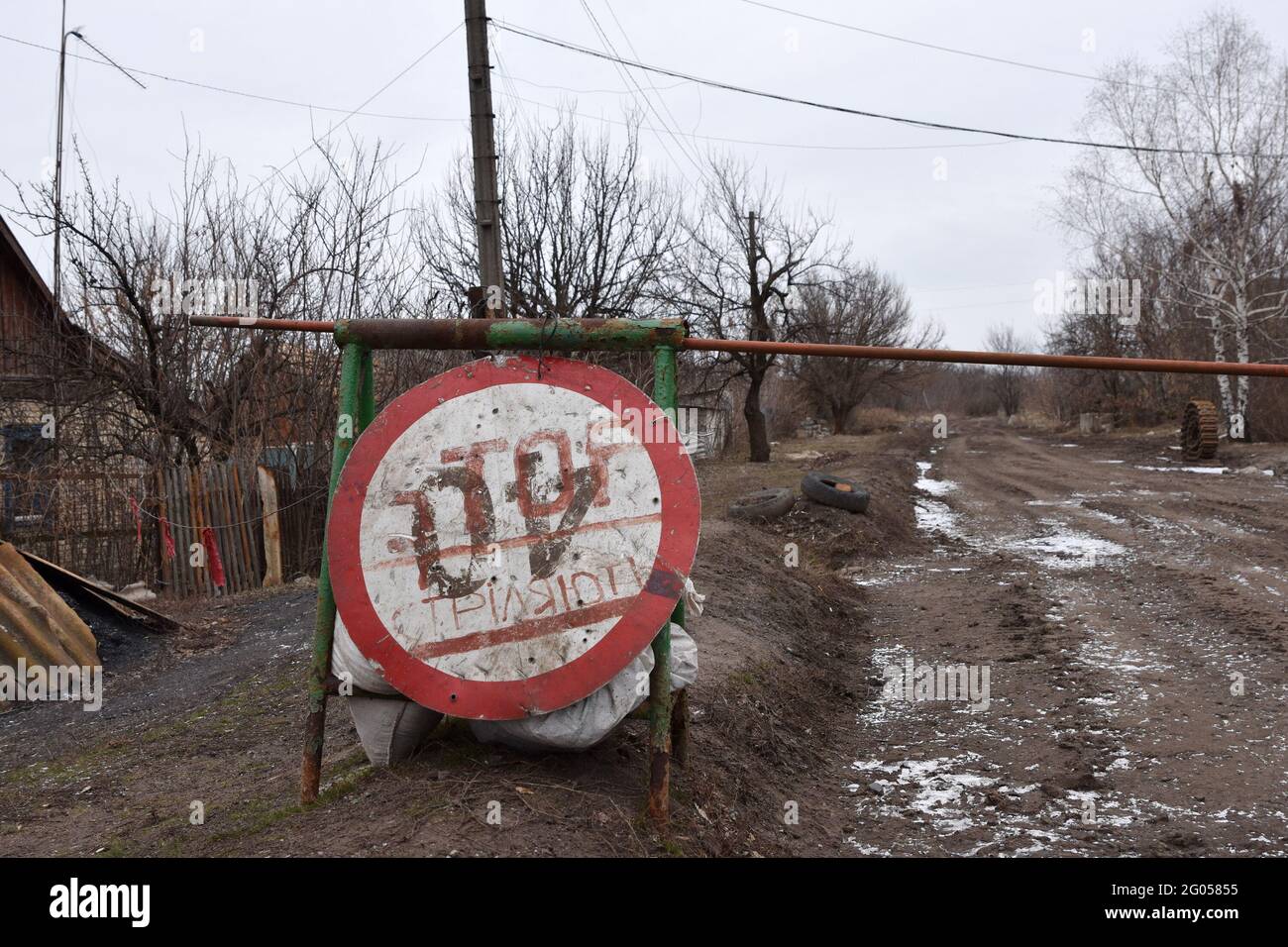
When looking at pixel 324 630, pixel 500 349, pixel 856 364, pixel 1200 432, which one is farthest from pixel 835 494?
pixel 856 364

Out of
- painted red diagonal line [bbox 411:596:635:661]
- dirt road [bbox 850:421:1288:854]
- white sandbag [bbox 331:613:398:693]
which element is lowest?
dirt road [bbox 850:421:1288:854]

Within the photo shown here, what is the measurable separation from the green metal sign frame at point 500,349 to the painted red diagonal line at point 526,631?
0.18 metres

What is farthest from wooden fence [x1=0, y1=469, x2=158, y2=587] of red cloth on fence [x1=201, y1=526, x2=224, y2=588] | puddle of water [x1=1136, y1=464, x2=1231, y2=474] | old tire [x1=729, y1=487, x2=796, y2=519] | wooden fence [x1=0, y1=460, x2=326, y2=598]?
puddle of water [x1=1136, y1=464, x2=1231, y2=474]

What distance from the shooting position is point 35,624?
251 inches

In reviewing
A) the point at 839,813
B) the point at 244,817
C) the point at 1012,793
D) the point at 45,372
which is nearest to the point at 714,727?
the point at 839,813

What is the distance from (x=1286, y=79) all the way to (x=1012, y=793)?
28.9 meters

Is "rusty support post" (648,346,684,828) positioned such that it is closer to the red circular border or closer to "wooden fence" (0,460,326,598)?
the red circular border

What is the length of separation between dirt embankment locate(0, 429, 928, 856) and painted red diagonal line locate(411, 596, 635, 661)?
0.48 m

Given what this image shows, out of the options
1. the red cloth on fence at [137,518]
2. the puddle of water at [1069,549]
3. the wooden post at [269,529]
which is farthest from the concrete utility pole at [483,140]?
the puddle of water at [1069,549]

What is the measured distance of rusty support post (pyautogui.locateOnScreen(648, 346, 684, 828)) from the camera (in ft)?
10.2

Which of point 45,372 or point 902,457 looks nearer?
point 45,372

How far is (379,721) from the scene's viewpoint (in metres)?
3.42

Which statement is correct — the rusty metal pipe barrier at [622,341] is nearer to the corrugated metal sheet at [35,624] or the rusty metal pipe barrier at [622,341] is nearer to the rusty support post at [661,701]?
the rusty support post at [661,701]
